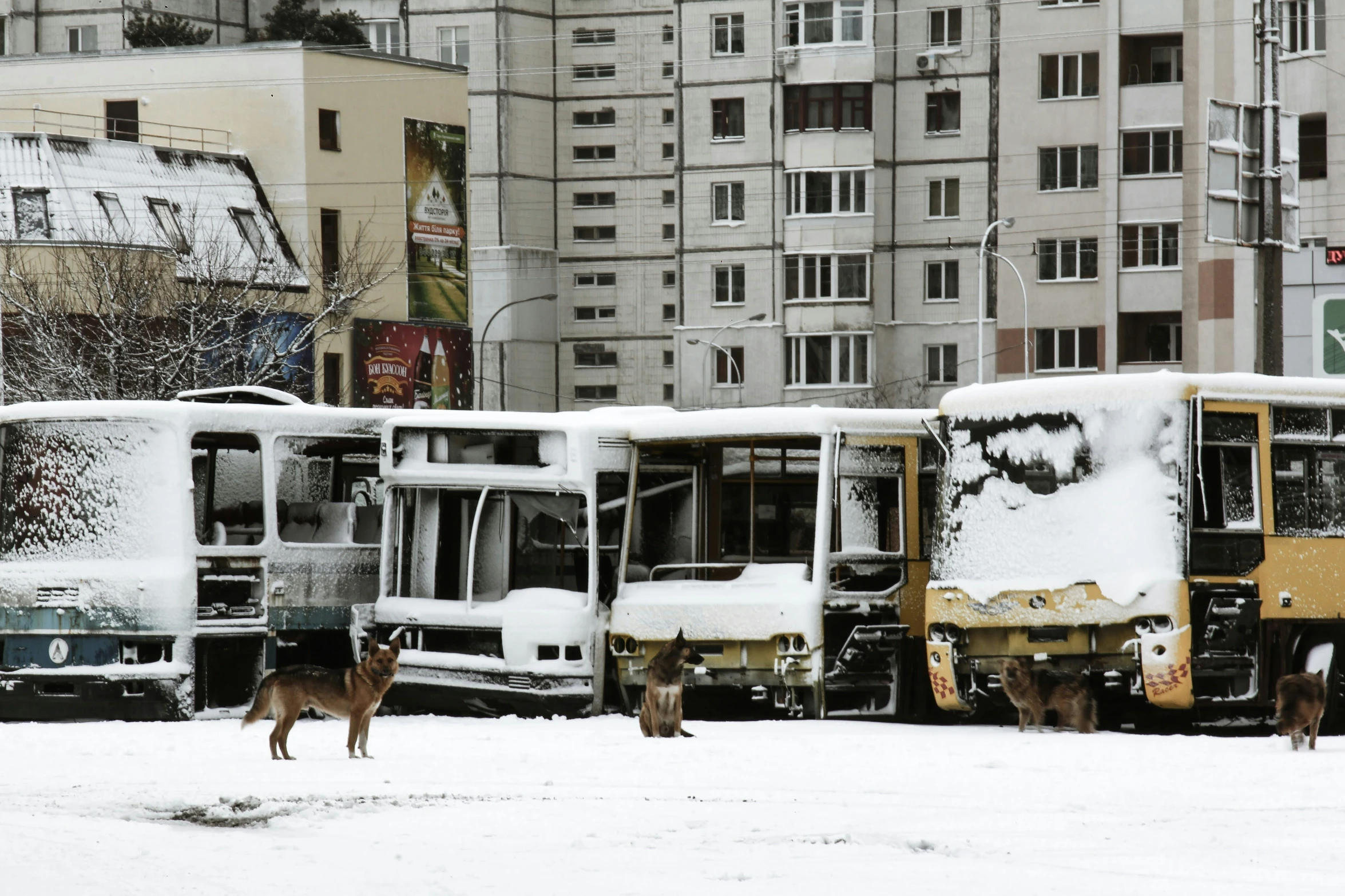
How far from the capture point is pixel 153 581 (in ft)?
55.8

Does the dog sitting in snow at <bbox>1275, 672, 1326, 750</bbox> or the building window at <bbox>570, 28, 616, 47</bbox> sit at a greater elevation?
the building window at <bbox>570, 28, 616, 47</bbox>

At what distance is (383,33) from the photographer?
88.2 meters

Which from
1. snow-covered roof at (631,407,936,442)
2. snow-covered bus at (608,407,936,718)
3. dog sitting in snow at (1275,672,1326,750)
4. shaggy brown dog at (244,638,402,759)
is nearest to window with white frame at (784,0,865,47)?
snow-covered bus at (608,407,936,718)

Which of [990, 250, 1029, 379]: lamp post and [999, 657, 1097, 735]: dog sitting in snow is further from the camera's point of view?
[990, 250, 1029, 379]: lamp post

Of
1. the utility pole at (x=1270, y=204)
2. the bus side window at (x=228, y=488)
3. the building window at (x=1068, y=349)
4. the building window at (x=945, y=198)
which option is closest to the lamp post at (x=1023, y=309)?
the building window at (x=1068, y=349)

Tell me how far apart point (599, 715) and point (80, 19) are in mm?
71484

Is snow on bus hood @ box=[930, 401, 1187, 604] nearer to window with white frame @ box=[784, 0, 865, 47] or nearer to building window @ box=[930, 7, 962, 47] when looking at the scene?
window with white frame @ box=[784, 0, 865, 47]

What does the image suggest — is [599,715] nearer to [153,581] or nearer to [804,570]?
[804,570]

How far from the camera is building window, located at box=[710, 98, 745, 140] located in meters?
76.0

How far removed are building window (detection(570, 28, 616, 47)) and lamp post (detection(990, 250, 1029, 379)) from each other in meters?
26.4

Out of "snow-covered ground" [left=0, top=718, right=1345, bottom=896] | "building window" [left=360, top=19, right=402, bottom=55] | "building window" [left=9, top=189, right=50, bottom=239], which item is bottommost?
"snow-covered ground" [left=0, top=718, right=1345, bottom=896]

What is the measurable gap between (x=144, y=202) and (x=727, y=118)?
29490 millimetres

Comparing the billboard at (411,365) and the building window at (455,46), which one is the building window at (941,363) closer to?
the billboard at (411,365)

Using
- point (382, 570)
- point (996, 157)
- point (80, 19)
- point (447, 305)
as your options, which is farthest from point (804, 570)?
point (80, 19)
